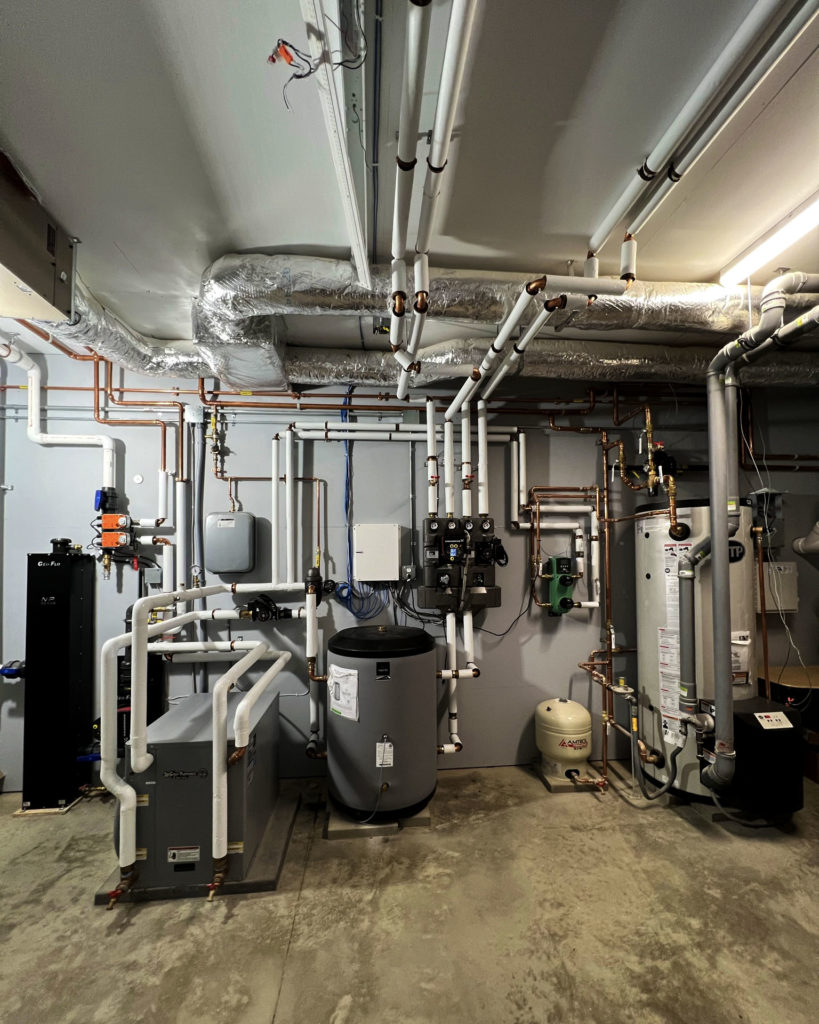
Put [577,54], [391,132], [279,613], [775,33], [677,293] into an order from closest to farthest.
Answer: [775,33]
[577,54]
[391,132]
[677,293]
[279,613]

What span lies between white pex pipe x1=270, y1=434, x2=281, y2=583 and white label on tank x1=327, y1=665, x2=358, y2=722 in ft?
2.53

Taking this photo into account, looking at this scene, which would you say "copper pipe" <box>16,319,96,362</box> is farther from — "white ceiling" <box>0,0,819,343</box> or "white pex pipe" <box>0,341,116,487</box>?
"white ceiling" <box>0,0,819,343</box>

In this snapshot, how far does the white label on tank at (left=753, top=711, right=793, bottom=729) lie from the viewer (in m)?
2.21

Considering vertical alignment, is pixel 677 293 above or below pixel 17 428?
above

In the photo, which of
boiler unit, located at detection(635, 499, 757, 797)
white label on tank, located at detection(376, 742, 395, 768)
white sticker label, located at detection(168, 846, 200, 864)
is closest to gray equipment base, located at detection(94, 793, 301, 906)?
white sticker label, located at detection(168, 846, 200, 864)

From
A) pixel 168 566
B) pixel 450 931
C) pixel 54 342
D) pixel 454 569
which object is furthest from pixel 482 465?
pixel 54 342

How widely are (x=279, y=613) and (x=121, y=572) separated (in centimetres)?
108

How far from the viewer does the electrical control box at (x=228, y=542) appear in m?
2.65

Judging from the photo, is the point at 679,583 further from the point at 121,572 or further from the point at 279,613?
the point at 121,572

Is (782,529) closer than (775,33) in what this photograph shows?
No

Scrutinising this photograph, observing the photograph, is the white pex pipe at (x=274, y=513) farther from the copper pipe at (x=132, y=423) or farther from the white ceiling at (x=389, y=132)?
the white ceiling at (x=389, y=132)

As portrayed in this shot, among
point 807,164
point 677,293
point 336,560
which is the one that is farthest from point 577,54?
point 336,560

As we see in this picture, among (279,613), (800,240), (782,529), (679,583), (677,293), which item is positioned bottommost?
(279,613)

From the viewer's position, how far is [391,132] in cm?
129
